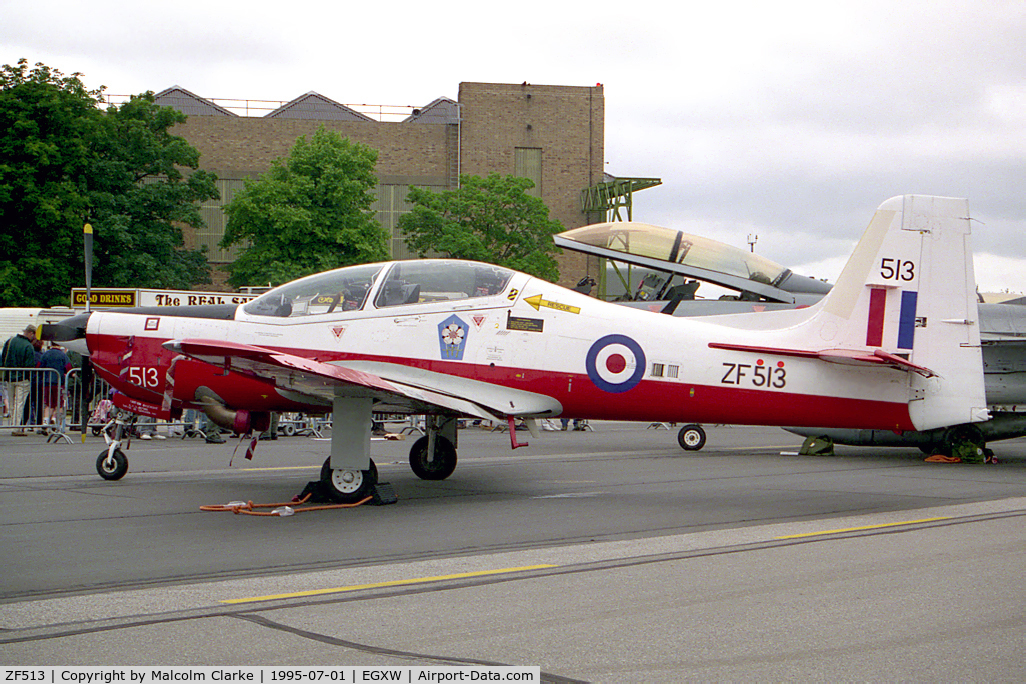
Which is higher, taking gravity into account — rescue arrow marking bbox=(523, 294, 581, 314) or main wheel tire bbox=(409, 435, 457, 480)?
rescue arrow marking bbox=(523, 294, 581, 314)

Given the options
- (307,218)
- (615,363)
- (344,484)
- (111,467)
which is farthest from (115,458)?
(307,218)

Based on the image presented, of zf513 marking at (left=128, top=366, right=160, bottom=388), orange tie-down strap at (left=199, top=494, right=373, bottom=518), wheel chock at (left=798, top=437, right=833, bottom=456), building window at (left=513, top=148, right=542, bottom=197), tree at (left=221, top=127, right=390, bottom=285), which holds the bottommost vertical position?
wheel chock at (left=798, top=437, right=833, bottom=456)

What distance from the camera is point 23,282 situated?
40.0m

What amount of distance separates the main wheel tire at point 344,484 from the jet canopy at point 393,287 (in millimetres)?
1812

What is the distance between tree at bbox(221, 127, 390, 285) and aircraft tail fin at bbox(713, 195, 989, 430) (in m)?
40.3

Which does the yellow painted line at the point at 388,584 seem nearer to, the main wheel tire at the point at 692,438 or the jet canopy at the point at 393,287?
the jet canopy at the point at 393,287

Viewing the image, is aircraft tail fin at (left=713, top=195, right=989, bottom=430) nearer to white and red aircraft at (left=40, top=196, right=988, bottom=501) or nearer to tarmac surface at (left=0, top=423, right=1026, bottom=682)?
white and red aircraft at (left=40, top=196, right=988, bottom=501)

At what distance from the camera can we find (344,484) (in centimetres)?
951

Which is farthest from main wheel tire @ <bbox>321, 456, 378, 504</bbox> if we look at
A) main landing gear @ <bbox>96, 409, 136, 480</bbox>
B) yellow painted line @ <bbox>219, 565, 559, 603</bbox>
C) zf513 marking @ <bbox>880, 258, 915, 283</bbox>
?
zf513 marking @ <bbox>880, 258, 915, 283</bbox>

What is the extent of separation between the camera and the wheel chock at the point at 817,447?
16625mm

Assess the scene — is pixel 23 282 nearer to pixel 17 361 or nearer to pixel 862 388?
pixel 17 361

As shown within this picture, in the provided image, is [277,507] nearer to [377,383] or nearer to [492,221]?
[377,383]

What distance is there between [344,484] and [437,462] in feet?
8.34

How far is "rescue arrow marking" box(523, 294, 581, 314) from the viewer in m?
10.1
